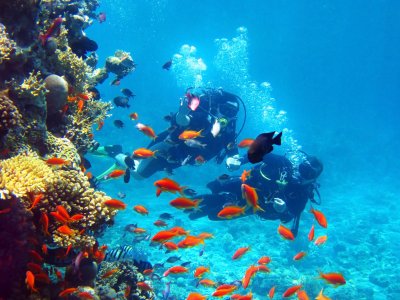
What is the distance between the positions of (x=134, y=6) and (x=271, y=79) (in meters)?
42.8

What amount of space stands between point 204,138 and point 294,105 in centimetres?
7436

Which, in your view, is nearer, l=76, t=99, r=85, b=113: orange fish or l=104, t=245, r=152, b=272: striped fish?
l=76, t=99, r=85, b=113: orange fish

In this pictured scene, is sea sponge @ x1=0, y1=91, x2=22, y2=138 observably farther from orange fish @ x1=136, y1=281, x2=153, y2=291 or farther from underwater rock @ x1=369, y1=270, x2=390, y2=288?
underwater rock @ x1=369, y1=270, x2=390, y2=288

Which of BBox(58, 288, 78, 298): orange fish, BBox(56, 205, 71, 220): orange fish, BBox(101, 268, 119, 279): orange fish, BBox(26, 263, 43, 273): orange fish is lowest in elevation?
BBox(58, 288, 78, 298): orange fish

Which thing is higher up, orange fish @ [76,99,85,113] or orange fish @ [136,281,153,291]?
orange fish @ [76,99,85,113]

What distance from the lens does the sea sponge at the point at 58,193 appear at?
3.26 metres

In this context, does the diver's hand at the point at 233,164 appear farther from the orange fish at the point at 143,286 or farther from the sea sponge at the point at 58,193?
the sea sponge at the point at 58,193

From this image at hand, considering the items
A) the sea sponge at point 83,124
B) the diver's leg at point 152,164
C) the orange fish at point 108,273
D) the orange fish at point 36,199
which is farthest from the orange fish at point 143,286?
the diver's leg at point 152,164

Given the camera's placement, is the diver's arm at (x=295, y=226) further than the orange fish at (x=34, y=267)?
Yes

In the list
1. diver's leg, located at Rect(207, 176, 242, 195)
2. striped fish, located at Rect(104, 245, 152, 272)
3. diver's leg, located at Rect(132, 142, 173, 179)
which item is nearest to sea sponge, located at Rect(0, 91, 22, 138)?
striped fish, located at Rect(104, 245, 152, 272)

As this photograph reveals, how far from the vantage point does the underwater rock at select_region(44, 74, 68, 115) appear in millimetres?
4469

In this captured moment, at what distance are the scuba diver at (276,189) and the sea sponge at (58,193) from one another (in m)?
4.92

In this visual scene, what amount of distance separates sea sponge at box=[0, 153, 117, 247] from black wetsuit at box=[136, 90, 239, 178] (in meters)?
4.46

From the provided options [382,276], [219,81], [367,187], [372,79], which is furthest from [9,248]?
[372,79]
